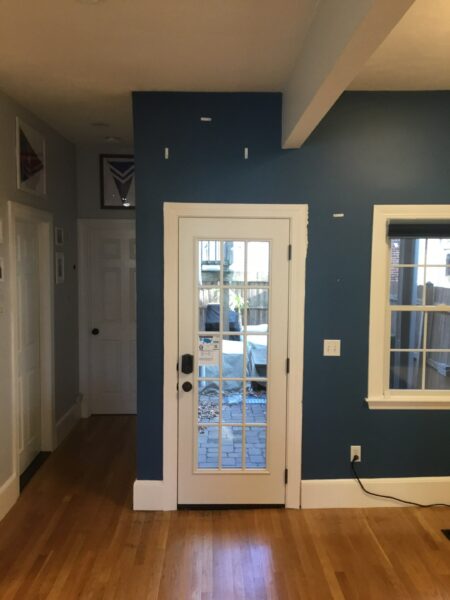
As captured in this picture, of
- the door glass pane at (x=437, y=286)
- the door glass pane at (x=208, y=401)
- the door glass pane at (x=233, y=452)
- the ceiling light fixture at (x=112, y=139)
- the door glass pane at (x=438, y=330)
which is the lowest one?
the door glass pane at (x=233, y=452)

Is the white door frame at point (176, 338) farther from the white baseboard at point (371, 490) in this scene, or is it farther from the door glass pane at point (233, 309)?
the door glass pane at point (233, 309)

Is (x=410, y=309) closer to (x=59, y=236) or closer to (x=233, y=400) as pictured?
(x=233, y=400)

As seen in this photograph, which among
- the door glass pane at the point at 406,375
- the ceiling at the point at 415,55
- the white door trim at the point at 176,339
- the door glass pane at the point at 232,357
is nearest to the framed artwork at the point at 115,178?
the white door trim at the point at 176,339

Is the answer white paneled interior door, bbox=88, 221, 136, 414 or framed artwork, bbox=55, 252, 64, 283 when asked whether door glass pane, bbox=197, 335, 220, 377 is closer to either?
framed artwork, bbox=55, 252, 64, 283

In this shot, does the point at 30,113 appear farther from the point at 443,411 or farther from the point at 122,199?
the point at 443,411

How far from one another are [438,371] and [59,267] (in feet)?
10.8

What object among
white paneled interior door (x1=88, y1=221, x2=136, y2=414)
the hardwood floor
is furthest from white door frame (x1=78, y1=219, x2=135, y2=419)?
the hardwood floor

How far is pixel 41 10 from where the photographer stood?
202 centimetres

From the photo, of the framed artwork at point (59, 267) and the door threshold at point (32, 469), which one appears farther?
the framed artwork at point (59, 267)

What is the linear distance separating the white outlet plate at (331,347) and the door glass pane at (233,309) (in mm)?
598

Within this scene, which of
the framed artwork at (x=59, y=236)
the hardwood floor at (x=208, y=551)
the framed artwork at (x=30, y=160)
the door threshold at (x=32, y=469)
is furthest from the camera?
the framed artwork at (x=59, y=236)

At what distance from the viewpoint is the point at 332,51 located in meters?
1.85

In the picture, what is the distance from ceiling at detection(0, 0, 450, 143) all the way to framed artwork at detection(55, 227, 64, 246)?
47.8 inches

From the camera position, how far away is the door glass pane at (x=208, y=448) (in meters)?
3.12
